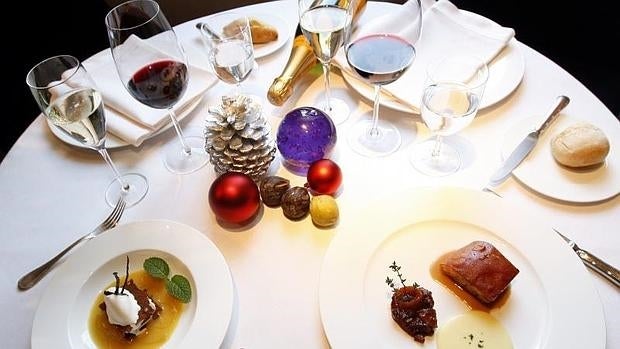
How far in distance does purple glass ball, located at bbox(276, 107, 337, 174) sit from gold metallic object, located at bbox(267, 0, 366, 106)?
109 millimetres

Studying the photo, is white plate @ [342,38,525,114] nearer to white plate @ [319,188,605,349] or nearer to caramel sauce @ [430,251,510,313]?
white plate @ [319,188,605,349]

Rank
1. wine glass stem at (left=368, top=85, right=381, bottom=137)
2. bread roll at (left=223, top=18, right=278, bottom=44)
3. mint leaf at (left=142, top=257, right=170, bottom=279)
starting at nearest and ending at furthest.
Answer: mint leaf at (left=142, top=257, right=170, bottom=279)
wine glass stem at (left=368, top=85, right=381, bottom=137)
bread roll at (left=223, top=18, right=278, bottom=44)

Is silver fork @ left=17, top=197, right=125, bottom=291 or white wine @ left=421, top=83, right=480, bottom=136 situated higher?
white wine @ left=421, top=83, right=480, bottom=136

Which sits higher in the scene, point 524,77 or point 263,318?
point 524,77

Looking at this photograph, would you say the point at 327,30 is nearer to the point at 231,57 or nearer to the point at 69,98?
the point at 231,57

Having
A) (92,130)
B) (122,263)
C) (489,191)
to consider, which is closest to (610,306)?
(489,191)

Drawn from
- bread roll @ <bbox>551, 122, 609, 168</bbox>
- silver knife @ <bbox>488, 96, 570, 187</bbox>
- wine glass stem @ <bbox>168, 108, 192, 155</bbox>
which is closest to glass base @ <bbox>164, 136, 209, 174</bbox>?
wine glass stem @ <bbox>168, 108, 192, 155</bbox>

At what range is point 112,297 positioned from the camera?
813mm

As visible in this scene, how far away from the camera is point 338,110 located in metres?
1.19

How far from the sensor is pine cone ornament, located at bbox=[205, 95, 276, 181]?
1.00m

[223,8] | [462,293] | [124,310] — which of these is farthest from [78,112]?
[223,8]

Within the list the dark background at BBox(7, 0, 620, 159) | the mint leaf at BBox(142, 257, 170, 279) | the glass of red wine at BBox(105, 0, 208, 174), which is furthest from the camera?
the dark background at BBox(7, 0, 620, 159)

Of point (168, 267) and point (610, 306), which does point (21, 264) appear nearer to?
point (168, 267)

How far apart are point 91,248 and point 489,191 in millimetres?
761
